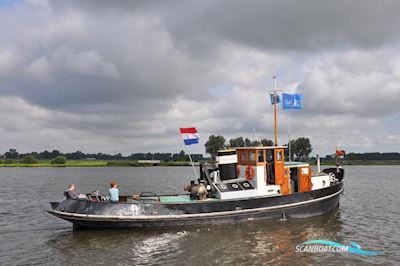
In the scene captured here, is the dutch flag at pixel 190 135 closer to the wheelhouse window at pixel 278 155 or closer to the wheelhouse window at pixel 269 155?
the wheelhouse window at pixel 269 155

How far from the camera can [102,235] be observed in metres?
16.0

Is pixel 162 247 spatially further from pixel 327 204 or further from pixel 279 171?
pixel 327 204

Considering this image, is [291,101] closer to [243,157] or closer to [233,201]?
[243,157]

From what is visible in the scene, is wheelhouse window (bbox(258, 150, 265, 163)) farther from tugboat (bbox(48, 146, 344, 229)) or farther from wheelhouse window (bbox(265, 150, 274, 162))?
wheelhouse window (bbox(265, 150, 274, 162))

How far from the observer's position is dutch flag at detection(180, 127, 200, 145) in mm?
18859

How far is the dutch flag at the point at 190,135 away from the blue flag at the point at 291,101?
5.70 m

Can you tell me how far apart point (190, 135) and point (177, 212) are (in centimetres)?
414

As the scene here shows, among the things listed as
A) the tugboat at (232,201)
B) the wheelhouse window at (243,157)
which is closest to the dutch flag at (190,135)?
the tugboat at (232,201)

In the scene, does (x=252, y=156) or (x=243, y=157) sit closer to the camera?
(x=252, y=156)

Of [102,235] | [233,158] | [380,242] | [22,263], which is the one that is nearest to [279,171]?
[233,158]

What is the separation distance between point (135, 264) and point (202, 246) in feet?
10.3

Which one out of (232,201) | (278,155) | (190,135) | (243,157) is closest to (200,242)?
Result: (232,201)

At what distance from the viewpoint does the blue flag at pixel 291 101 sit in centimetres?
2122

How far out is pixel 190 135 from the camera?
62.3 ft
